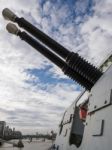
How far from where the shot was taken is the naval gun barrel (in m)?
4.34

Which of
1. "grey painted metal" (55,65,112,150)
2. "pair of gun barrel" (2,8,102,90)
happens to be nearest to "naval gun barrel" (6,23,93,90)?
"pair of gun barrel" (2,8,102,90)

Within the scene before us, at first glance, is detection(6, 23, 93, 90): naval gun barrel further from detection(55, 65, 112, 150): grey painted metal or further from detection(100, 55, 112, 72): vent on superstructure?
detection(55, 65, 112, 150): grey painted metal

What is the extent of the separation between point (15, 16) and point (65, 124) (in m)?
2.15

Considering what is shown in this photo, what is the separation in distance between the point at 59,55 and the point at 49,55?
1.08 feet

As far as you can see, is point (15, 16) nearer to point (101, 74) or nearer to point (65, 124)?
point (101, 74)

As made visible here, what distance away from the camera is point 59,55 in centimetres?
428

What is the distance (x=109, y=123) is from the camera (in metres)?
2.82

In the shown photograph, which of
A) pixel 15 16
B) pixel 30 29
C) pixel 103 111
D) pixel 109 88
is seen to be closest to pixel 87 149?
pixel 103 111

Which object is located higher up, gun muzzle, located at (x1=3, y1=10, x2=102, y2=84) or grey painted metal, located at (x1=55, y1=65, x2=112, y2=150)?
gun muzzle, located at (x1=3, y1=10, x2=102, y2=84)

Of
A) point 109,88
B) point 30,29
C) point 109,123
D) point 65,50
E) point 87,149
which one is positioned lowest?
point 87,149

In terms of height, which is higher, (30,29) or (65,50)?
(30,29)

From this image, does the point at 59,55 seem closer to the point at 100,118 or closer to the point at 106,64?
the point at 106,64

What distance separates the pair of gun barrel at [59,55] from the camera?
400 cm

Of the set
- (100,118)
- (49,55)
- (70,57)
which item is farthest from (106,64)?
(100,118)
